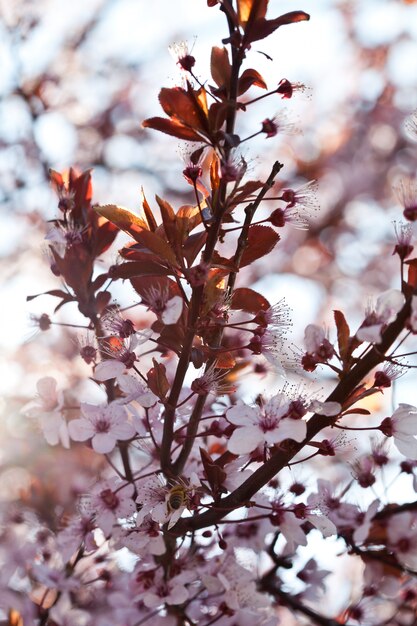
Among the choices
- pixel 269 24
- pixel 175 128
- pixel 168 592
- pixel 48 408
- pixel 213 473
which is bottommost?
pixel 168 592

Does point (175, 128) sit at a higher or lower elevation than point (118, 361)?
higher

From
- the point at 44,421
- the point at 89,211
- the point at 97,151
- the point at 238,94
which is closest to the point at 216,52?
the point at 238,94

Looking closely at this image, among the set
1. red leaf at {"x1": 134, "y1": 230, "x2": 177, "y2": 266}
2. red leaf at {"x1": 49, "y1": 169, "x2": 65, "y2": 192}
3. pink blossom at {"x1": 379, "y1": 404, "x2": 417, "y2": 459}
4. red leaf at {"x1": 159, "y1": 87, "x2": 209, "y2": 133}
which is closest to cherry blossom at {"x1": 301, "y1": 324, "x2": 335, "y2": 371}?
pink blossom at {"x1": 379, "y1": 404, "x2": 417, "y2": 459}

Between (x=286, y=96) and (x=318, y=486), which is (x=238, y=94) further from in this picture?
(x=318, y=486)

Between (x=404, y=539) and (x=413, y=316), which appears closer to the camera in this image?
(x=413, y=316)

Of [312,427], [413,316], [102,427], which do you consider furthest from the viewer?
[102,427]

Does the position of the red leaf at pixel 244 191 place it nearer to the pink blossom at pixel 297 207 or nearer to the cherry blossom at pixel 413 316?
the pink blossom at pixel 297 207

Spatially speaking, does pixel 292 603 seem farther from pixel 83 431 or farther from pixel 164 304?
pixel 164 304

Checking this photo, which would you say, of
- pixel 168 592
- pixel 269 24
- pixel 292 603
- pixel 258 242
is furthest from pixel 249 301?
pixel 292 603

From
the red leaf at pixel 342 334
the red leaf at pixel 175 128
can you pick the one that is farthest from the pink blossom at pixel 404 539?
the red leaf at pixel 175 128
